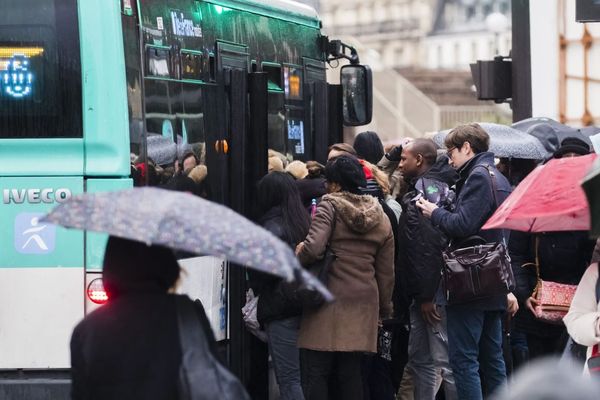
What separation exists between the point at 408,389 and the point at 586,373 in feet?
11.0

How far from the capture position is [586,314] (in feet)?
21.4

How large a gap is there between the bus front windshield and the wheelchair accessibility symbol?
1.38 ft

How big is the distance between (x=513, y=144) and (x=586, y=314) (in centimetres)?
436

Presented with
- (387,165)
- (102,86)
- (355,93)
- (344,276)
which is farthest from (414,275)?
(355,93)

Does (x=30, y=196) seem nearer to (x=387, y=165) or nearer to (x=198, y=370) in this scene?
(x=198, y=370)

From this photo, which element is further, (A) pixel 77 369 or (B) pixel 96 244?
(B) pixel 96 244

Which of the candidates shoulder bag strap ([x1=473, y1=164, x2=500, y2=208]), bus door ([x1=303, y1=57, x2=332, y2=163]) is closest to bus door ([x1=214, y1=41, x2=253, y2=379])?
shoulder bag strap ([x1=473, y1=164, x2=500, y2=208])

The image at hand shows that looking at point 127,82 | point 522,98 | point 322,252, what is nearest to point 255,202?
point 322,252

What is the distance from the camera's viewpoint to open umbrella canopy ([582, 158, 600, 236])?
17.0 feet

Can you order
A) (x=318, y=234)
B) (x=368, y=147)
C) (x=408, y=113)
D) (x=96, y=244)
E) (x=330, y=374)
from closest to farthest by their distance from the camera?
(x=96, y=244) → (x=318, y=234) → (x=330, y=374) → (x=368, y=147) → (x=408, y=113)

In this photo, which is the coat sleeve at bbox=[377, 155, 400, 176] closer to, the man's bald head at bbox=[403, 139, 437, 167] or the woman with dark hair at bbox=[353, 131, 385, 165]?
the woman with dark hair at bbox=[353, 131, 385, 165]

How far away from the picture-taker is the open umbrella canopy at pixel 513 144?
34.7 ft

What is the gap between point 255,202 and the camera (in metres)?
9.28

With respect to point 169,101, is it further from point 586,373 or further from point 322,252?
point 586,373
